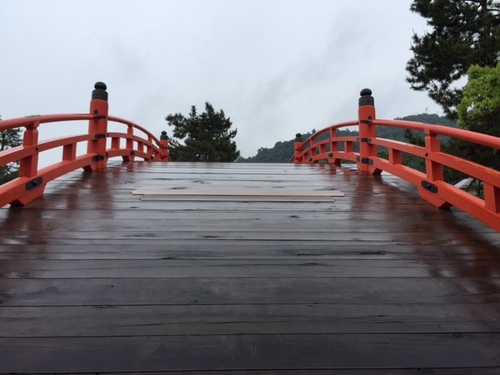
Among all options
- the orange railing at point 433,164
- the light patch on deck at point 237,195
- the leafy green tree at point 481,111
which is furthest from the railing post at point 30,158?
→ the leafy green tree at point 481,111

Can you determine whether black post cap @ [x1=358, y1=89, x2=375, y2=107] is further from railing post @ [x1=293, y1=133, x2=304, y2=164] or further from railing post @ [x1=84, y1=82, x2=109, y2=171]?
railing post @ [x1=293, y1=133, x2=304, y2=164]

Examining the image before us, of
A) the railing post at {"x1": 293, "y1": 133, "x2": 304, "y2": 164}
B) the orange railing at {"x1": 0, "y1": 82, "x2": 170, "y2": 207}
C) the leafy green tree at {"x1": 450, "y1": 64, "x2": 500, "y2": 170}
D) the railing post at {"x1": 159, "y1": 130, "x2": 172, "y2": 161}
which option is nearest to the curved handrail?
the orange railing at {"x1": 0, "y1": 82, "x2": 170, "y2": 207}

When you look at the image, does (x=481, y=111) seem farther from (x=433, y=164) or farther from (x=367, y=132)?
(x=433, y=164)

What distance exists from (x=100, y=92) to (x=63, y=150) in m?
1.48

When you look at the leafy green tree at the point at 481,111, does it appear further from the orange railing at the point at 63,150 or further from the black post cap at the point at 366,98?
the orange railing at the point at 63,150

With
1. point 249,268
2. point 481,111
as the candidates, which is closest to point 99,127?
point 249,268

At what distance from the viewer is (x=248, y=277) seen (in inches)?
72.6

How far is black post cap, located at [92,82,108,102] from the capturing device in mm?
5266

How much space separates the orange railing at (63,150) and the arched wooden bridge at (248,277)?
2 cm

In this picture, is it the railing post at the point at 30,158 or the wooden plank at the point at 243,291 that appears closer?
the wooden plank at the point at 243,291

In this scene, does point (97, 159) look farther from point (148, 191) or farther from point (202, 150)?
point (202, 150)

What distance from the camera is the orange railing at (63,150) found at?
9.63ft

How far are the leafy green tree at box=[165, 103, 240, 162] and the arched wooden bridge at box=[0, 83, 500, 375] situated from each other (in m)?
23.7

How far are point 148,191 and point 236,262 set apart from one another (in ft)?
6.15
